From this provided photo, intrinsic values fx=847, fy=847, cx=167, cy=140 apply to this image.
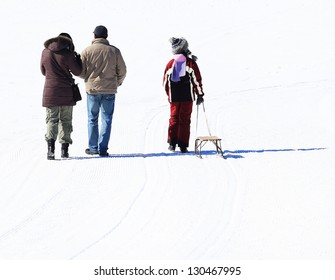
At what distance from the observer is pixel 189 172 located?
9820mm

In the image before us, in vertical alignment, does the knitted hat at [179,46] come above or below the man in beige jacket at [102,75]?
above

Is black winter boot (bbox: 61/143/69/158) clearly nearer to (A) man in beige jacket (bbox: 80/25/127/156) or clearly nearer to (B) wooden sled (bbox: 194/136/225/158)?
(A) man in beige jacket (bbox: 80/25/127/156)

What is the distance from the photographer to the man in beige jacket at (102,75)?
10688 mm

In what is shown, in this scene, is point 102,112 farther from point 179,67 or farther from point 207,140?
point 207,140

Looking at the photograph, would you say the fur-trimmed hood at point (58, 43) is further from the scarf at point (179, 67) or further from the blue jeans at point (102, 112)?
the scarf at point (179, 67)

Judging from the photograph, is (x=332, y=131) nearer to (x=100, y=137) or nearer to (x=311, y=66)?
(x=100, y=137)

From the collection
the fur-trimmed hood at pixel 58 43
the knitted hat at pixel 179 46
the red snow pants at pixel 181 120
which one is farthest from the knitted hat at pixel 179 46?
the fur-trimmed hood at pixel 58 43

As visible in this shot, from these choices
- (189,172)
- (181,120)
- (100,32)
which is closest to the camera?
(189,172)

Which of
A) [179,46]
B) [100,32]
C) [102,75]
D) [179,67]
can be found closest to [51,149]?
[102,75]

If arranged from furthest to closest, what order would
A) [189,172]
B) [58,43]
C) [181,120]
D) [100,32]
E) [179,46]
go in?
[181,120], [179,46], [100,32], [58,43], [189,172]

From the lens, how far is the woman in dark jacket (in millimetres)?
10492

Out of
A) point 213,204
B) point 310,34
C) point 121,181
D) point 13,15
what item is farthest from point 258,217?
point 13,15

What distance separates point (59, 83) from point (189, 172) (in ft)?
6.79

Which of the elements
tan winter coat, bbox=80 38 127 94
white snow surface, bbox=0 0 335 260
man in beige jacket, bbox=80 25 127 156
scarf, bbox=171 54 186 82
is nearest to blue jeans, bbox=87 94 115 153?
man in beige jacket, bbox=80 25 127 156
